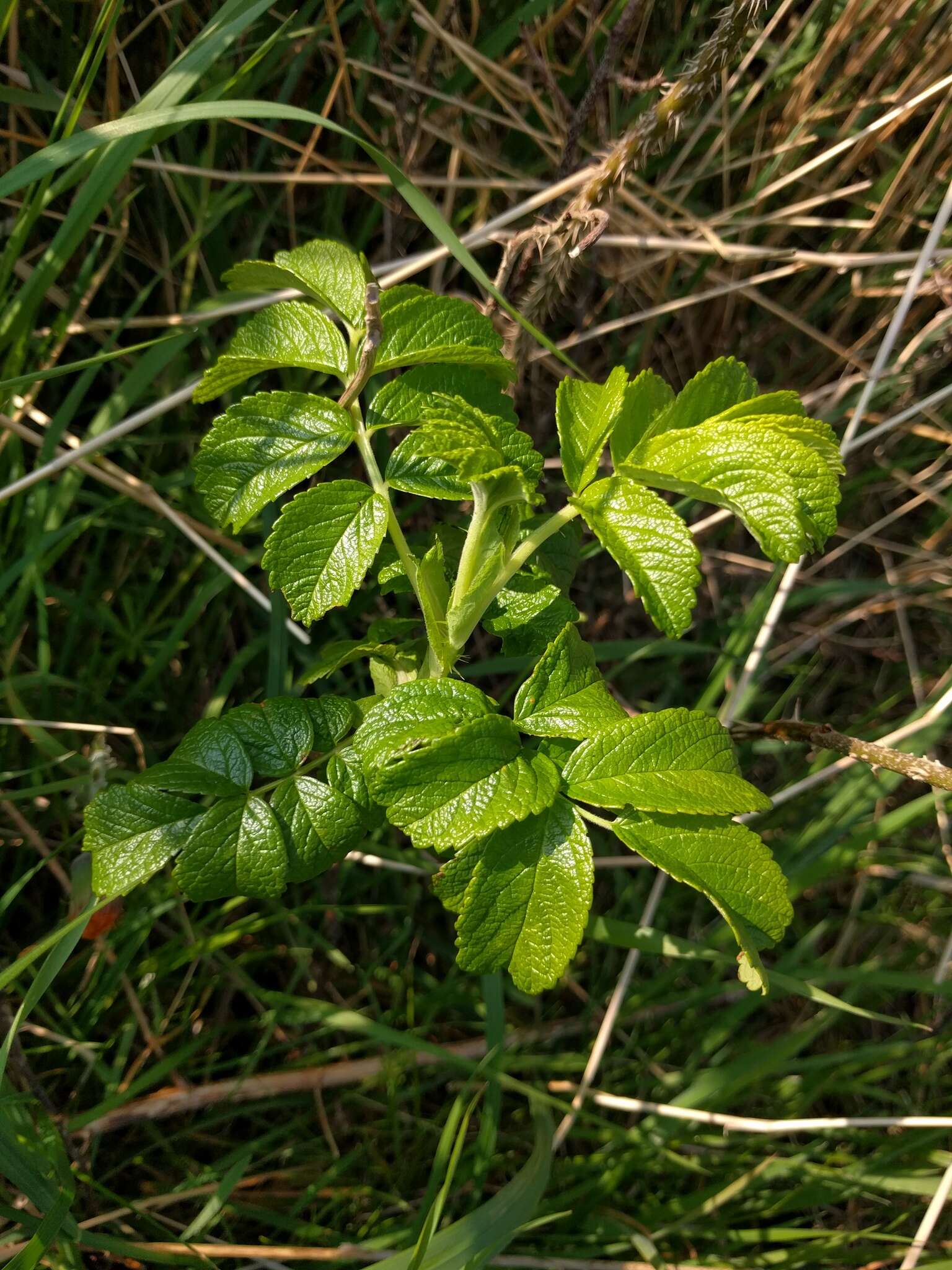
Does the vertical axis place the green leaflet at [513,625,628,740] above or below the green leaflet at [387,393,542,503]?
below

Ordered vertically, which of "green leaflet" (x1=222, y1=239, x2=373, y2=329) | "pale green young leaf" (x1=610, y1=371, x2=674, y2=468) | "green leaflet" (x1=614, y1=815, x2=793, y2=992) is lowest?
"green leaflet" (x1=614, y1=815, x2=793, y2=992)

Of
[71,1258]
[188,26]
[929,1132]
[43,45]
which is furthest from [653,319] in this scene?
[71,1258]

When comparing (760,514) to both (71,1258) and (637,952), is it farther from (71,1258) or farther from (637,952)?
(71,1258)

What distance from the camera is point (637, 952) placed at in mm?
1679

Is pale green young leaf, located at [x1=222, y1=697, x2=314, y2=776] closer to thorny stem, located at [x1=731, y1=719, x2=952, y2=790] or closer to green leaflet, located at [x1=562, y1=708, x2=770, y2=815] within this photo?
green leaflet, located at [x1=562, y1=708, x2=770, y2=815]

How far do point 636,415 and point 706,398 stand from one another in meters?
0.06

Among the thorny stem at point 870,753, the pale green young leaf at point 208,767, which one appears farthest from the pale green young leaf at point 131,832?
the thorny stem at point 870,753

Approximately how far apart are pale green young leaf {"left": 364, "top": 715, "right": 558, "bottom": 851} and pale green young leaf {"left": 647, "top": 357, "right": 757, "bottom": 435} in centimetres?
31

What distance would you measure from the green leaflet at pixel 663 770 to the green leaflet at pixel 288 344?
1.44ft

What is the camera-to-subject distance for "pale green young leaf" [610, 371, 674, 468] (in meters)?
0.87

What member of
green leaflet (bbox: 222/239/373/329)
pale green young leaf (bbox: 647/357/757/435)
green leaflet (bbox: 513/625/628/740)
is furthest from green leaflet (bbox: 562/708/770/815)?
green leaflet (bbox: 222/239/373/329)

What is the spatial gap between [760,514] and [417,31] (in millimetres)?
1244

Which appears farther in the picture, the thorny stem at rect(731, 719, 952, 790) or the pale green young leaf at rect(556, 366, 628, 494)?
the thorny stem at rect(731, 719, 952, 790)

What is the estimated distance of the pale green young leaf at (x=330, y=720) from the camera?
973mm
